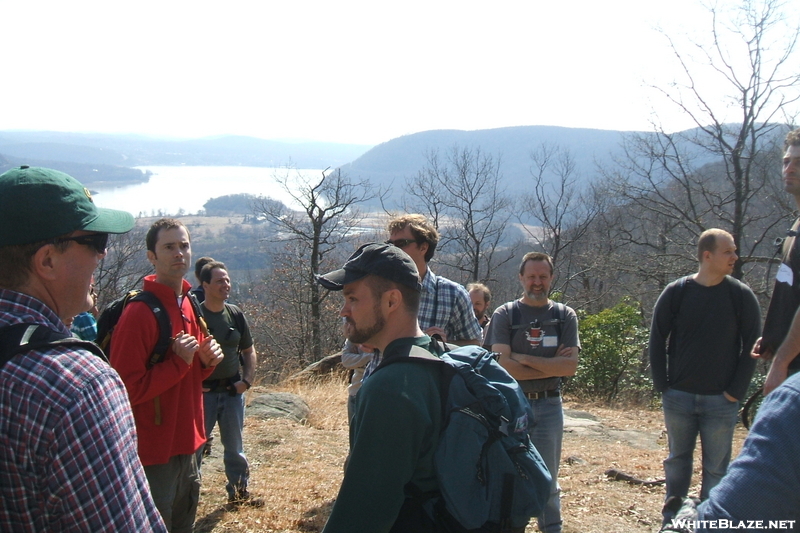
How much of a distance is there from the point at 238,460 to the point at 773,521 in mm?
4783

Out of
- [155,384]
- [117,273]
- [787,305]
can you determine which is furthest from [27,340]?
[117,273]

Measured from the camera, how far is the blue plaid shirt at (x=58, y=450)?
A: 1263mm

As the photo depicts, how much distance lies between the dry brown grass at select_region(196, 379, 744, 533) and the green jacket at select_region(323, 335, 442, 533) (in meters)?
3.39

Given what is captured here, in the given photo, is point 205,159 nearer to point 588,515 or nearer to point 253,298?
point 253,298

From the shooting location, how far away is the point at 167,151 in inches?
5468

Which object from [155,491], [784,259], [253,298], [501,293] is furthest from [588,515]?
[501,293]

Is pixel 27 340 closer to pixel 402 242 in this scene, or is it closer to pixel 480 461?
pixel 480 461

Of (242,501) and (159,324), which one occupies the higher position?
(159,324)

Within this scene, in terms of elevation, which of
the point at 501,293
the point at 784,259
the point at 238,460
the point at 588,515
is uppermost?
the point at 784,259

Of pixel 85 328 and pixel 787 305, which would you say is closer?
pixel 787 305

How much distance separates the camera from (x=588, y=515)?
5.18 m

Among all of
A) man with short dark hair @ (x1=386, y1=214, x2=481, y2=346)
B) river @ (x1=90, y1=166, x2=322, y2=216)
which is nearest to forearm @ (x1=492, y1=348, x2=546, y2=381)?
man with short dark hair @ (x1=386, y1=214, x2=481, y2=346)

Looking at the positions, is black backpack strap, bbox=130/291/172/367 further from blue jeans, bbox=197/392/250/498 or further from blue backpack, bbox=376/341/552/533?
blue jeans, bbox=197/392/250/498

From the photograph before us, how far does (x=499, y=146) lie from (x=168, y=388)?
381 ft
